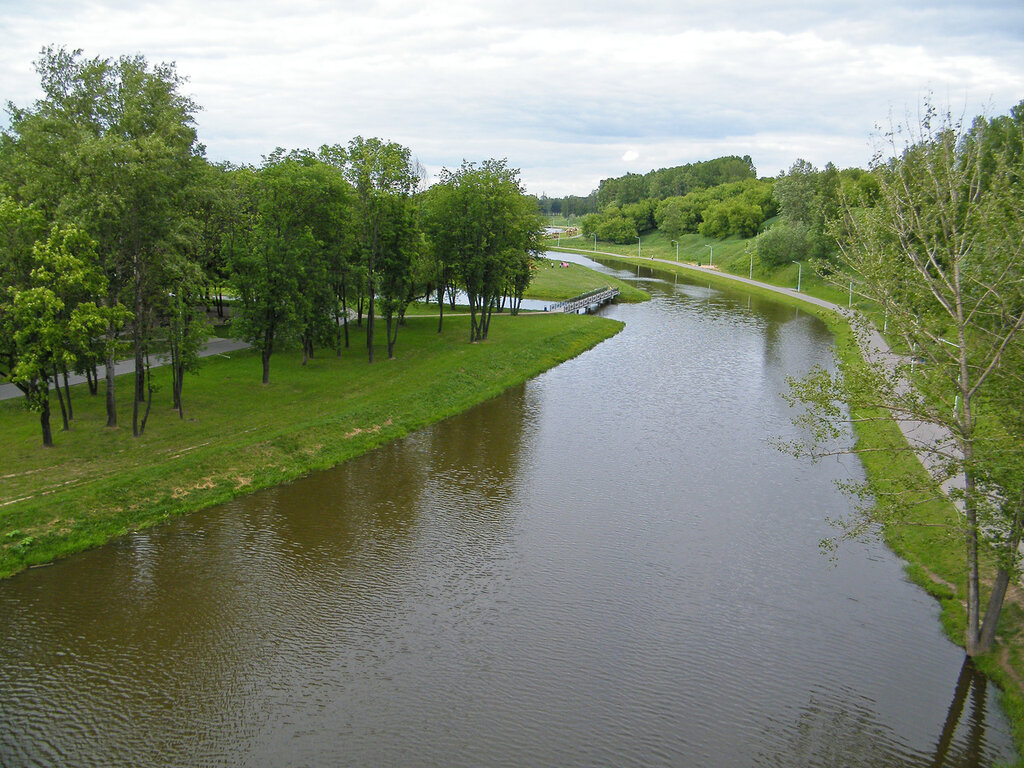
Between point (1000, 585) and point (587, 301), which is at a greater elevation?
point (587, 301)

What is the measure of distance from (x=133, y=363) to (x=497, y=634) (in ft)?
103

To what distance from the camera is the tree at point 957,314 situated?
15781 mm

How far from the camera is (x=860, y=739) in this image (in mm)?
15133

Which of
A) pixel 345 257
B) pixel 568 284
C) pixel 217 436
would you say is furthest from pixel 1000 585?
pixel 568 284

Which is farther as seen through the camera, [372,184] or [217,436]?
[372,184]

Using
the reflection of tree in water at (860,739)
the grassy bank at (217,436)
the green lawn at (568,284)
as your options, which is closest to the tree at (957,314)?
the reflection of tree in water at (860,739)

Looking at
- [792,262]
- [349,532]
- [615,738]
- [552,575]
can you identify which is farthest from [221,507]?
[792,262]

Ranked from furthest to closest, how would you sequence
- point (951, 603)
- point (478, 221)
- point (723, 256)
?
point (723, 256)
point (478, 221)
point (951, 603)

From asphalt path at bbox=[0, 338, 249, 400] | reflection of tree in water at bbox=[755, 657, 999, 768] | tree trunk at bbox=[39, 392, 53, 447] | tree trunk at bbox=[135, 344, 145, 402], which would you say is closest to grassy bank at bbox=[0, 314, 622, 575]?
tree trunk at bbox=[39, 392, 53, 447]

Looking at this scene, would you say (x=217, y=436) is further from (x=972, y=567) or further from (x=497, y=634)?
(x=972, y=567)

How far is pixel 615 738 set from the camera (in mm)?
14852

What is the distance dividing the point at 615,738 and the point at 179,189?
83.6 feet

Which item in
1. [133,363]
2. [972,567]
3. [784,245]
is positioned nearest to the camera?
[972,567]

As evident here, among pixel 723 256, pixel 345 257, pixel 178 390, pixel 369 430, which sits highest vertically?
pixel 723 256
